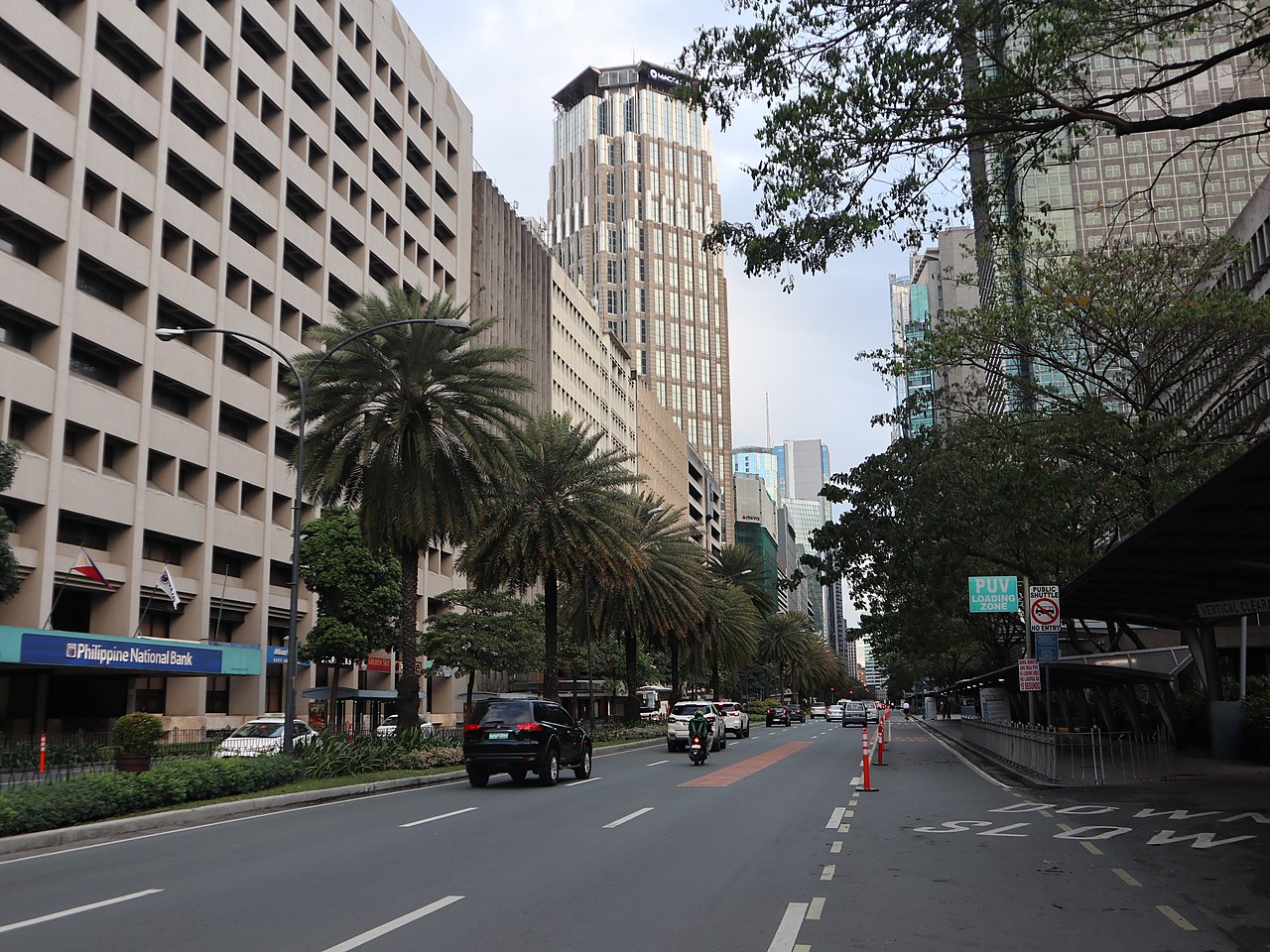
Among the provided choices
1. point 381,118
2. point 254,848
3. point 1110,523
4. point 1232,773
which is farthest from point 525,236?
point 254,848

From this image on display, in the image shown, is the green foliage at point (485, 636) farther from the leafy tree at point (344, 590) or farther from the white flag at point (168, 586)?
the white flag at point (168, 586)

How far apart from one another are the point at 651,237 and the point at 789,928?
584ft

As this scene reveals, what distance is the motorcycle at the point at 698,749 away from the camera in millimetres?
30234

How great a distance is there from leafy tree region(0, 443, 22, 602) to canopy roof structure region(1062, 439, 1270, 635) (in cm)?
2537

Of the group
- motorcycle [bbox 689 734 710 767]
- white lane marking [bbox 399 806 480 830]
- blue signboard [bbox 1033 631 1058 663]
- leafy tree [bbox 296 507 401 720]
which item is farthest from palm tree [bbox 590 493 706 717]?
white lane marking [bbox 399 806 480 830]

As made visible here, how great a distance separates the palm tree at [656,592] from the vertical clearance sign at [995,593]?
14480mm

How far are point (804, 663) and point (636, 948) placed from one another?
11048cm

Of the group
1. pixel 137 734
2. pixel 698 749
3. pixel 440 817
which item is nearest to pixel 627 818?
pixel 440 817

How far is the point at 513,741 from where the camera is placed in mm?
23078

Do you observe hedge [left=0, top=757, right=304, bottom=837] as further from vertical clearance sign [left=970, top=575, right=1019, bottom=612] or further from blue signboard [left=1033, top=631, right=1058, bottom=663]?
vertical clearance sign [left=970, top=575, right=1019, bottom=612]

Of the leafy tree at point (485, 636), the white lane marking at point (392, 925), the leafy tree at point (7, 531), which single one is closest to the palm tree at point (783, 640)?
the leafy tree at point (485, 636)

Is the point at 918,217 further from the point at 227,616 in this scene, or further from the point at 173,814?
the point at 227,616

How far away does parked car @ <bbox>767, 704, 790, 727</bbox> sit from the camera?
7412cm

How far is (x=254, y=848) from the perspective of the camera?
1342cm
